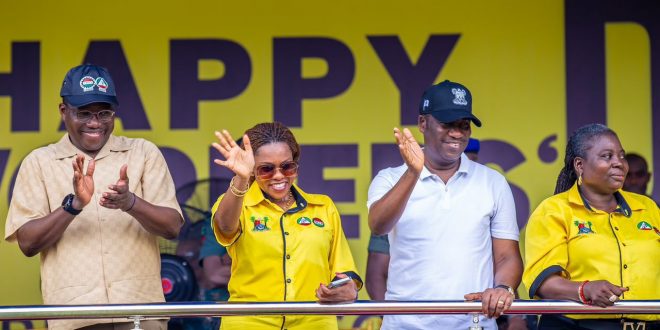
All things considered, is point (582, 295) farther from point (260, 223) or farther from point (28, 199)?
point (28, 199)

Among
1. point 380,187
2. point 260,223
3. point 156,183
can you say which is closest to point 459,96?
point 380,187

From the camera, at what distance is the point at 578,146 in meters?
5.07

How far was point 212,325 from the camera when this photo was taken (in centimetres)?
636

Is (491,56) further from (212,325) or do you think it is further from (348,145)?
(212,325)

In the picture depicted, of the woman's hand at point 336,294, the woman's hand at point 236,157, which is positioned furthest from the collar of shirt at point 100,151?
the woman's hand at point 336,294

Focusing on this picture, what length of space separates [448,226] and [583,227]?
21.0 inches

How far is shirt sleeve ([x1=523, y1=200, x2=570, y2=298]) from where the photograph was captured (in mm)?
4797

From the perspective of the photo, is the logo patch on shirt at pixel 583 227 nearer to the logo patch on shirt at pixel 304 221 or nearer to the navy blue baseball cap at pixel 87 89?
the logo patch on shirt at pixel 304 221

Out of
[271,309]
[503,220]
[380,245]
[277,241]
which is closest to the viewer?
[271,309]

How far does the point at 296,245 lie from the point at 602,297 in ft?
3.80

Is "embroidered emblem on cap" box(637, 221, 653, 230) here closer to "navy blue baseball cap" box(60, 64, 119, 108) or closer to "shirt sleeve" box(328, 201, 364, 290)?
"shirt sleeve" box(328, 201, 364, 290)

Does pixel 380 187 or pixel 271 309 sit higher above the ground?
pixel 380 187

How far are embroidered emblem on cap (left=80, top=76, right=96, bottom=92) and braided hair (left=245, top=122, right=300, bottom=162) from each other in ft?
2.17

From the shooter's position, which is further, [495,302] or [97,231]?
[97,231]
